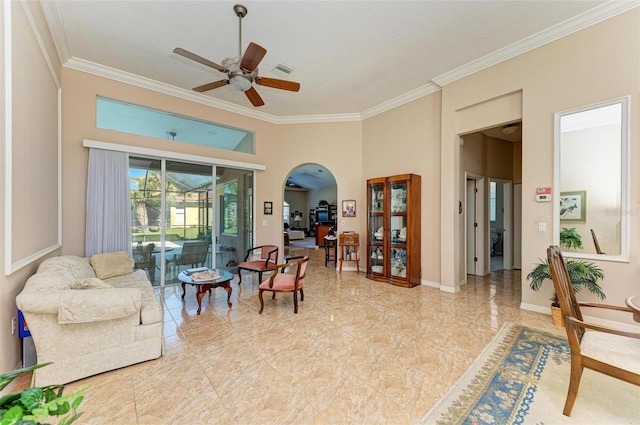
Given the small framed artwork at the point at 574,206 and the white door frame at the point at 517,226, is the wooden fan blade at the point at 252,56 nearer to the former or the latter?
the small framed artwork at the point at 574,206

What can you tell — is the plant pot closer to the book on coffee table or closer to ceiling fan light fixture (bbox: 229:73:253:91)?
the book on coffee table

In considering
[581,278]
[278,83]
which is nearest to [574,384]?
[581,278]

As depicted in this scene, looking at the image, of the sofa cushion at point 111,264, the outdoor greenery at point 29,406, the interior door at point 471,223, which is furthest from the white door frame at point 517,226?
the sofa cushion at point 111,264

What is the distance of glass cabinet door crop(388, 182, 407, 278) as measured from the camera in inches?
199

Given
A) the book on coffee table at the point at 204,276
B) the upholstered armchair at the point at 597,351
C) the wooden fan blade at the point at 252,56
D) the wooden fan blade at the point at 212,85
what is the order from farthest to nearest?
1. the book on coffee table at the point at 204,276
2. the wooden fan blade at the point at 212,85
3. the wooden fan blade at the point at 252,56
4. the upholstered armchair at the point at 597,351

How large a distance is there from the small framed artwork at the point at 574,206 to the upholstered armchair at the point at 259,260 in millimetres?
4379

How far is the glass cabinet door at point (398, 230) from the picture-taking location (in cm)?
505

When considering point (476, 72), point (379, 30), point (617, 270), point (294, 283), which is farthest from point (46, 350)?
point (476, 72)

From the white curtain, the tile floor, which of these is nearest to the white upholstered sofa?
the tile floor

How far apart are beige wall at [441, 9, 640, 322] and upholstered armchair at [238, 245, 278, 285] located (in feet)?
10.7

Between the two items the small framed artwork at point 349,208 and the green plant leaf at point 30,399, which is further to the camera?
the small framed artwork at point 349,208

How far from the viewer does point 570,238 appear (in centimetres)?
337

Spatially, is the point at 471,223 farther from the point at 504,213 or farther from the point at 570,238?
the point at 570,238

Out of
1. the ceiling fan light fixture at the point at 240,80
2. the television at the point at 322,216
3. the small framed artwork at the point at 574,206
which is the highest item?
the ceiling fan light fixture at the point at 240,80
